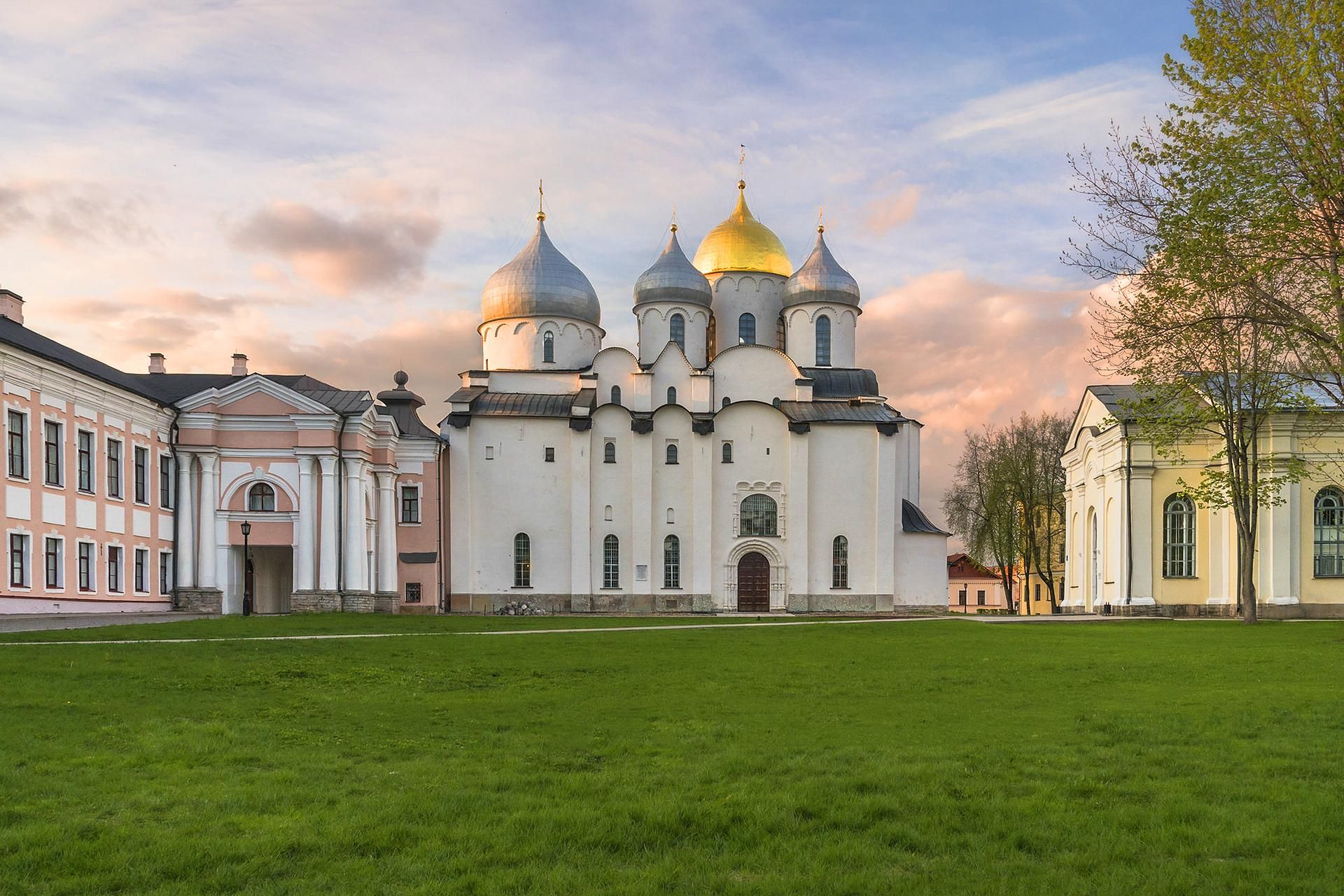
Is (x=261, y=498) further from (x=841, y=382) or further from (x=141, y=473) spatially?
(x=841, y=382)

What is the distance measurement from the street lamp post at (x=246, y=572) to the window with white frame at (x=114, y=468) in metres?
3.75

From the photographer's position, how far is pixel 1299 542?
3994cm

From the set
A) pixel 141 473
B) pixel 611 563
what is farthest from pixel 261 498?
pixel 611 563

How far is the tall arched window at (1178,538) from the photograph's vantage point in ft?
136

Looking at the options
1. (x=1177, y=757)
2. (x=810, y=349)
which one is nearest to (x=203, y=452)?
(x=810, y=349)

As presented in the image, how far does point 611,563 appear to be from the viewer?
163 feet

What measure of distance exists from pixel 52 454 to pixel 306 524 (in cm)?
894

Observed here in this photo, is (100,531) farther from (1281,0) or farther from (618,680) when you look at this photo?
(1281,0)

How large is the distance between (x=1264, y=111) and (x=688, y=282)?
1471 inches

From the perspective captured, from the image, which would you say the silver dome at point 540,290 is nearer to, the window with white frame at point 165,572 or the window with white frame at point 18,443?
the window with white frame at point 165,572

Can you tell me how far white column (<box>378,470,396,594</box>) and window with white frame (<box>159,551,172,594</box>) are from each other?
7588 millimetres

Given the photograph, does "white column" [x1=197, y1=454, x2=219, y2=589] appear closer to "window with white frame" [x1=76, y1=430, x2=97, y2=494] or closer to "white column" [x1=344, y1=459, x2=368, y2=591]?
"white column" [x1=344, y1=459, x2=368, y2=591]

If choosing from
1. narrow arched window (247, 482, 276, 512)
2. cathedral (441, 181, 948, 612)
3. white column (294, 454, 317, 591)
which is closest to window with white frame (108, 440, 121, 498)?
narrow arched window (247, 482, 276, 512)

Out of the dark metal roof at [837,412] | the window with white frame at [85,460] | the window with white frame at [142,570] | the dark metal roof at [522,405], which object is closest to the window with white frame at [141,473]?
the window with white frame at [142,570]
